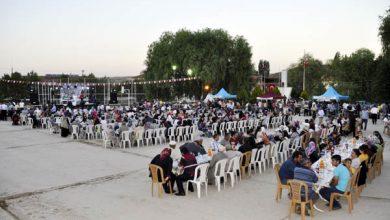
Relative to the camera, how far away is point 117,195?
793 cm

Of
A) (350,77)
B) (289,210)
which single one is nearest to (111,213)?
(289,210)

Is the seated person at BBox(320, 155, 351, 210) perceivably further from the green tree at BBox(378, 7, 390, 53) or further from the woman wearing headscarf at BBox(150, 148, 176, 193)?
the green tree at BBox(378, 7, 390, 53)

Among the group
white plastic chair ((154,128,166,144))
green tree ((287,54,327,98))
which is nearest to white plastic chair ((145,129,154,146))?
white plastic chair ((154,128,166,144))

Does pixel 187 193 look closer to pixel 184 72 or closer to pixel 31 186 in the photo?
pixel 31 186

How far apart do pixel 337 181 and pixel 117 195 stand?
460 cm

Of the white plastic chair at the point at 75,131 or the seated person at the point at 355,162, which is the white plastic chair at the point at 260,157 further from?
the white plastic chair at the point at 75,131

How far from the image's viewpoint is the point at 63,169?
413 inches

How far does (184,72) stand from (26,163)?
2829cm

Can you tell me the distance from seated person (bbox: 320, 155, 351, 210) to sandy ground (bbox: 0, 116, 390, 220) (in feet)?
1.21

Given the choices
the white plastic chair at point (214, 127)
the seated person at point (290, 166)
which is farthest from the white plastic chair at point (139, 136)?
the seated person at point (290, 166)

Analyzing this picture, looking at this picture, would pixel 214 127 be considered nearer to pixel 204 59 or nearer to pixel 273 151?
pixel 273 151

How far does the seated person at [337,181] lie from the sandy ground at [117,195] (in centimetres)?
37

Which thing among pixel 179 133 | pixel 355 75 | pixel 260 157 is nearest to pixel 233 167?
pixel 260 157

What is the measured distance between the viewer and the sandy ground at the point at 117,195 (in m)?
6.71
